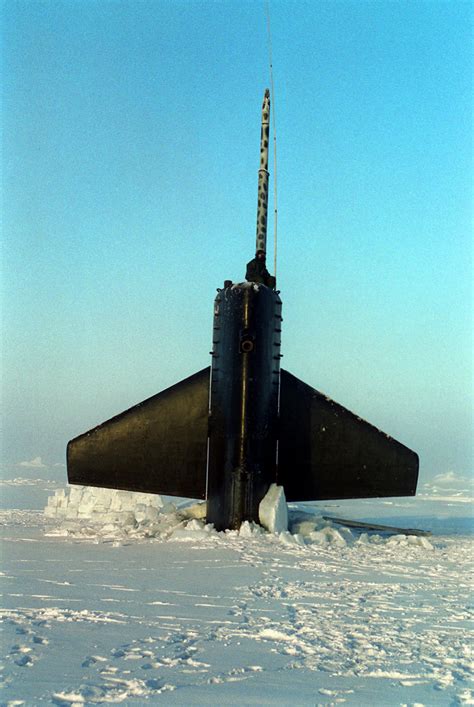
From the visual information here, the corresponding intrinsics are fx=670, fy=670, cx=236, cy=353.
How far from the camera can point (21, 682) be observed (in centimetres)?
312

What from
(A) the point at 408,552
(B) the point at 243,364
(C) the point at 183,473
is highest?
(B) the point at 243,364

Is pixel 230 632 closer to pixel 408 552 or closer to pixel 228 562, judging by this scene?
pixel 228 562

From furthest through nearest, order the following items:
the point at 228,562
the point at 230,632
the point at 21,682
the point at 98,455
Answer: the point at 98,455 < the point at 228,562 < the point at 230,632 < the point at 21,682

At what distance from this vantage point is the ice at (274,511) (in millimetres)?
9648

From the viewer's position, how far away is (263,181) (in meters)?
12.2

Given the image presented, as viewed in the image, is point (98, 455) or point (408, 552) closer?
point (408, 552)

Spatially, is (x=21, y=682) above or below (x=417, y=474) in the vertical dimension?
below

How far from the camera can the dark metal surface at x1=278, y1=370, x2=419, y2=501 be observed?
36.1ft

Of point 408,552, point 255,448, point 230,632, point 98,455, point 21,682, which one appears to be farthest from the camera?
point 98,455

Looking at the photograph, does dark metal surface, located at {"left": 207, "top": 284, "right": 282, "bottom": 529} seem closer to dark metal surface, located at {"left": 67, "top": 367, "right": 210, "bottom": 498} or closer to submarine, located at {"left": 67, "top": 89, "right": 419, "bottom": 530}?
submarine, located at {"left": 67, "top": 89, "right": 419, "bottom": 530}

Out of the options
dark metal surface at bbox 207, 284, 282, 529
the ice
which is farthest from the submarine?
the ice

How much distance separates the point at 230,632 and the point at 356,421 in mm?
7395

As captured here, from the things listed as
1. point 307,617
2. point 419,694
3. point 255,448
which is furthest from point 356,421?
point 419,694

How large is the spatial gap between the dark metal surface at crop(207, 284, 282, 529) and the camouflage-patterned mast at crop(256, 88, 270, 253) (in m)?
1.36
